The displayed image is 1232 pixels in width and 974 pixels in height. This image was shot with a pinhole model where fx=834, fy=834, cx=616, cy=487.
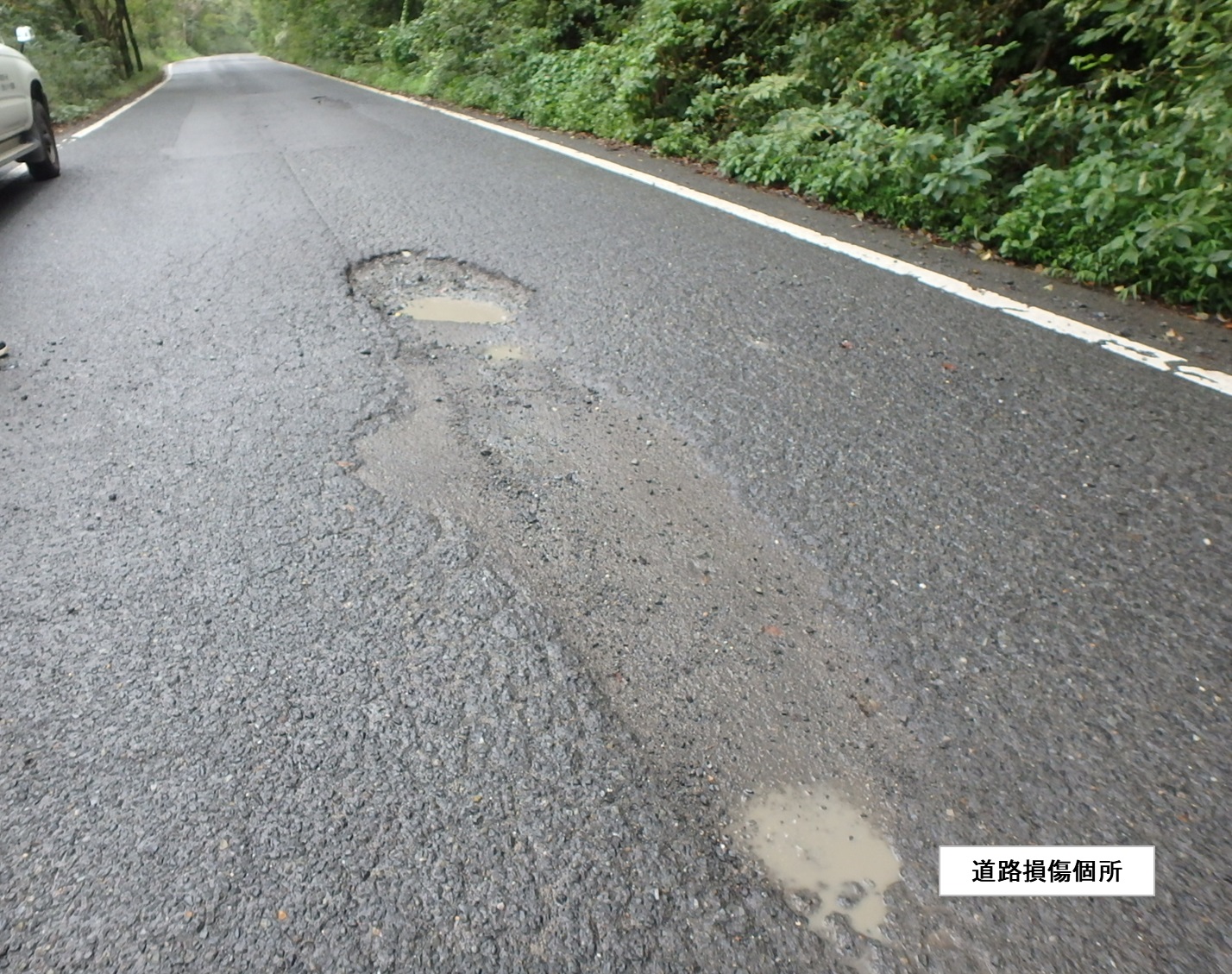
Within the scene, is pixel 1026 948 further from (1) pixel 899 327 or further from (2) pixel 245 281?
(2) pixel 245 281

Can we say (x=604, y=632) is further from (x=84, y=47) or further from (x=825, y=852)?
(x=84, y=47)

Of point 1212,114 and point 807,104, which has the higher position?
point 1212,114

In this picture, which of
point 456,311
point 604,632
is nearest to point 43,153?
point 456,311

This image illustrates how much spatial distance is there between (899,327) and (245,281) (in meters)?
3.43

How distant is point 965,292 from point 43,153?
789 centimetres

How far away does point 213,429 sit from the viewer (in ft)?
9.93

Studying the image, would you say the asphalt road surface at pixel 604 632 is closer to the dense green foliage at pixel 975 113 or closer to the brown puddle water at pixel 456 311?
the brown puddle water at pixel 456 311

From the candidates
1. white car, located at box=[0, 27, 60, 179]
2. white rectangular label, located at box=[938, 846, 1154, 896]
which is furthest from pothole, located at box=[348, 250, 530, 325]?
white car, located at box=[0, 27, 60, 179]

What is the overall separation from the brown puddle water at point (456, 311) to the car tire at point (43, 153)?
5544 millimetres

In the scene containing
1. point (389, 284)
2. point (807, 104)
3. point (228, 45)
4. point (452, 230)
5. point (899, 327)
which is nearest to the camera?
point (899, 327)

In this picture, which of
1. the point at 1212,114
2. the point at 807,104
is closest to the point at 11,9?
the point at 807,104

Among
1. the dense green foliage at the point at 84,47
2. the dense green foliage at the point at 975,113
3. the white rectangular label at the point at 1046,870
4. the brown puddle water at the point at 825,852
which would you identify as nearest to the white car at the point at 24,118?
the dense green foliage at the point at 975,113

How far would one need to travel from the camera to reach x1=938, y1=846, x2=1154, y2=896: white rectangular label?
4.94 feet

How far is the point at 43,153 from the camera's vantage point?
24.5 ft
